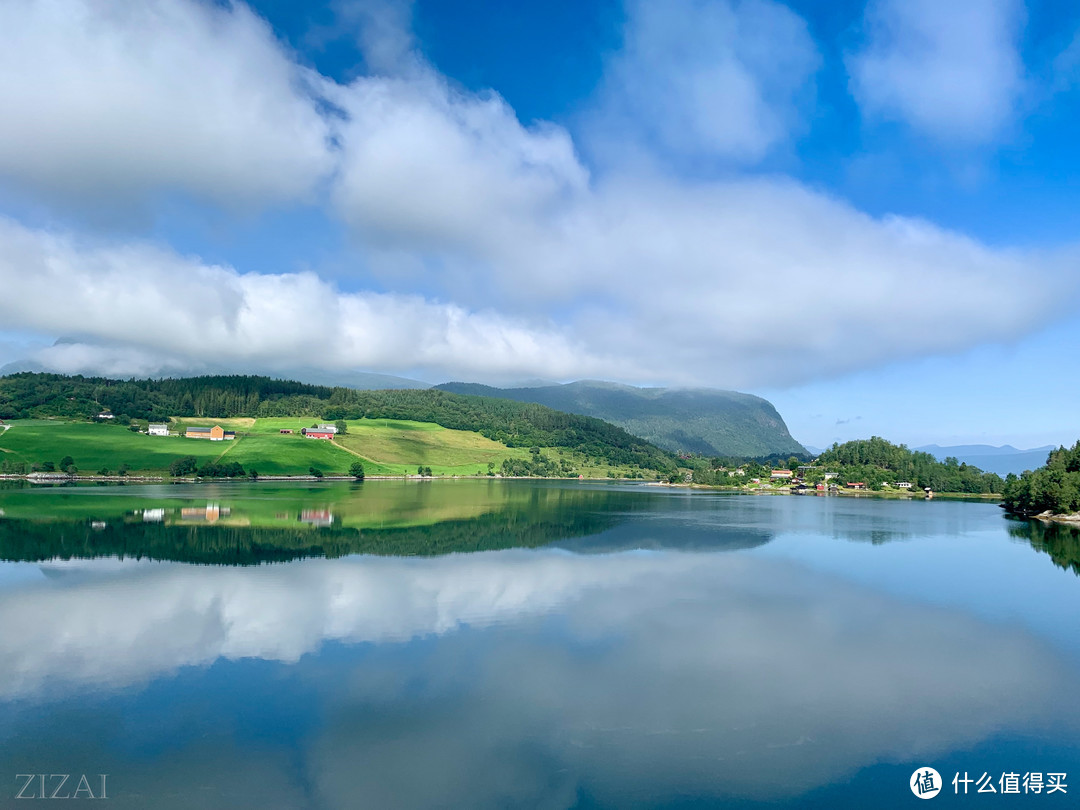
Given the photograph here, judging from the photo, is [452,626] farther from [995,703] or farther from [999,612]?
[999,612]

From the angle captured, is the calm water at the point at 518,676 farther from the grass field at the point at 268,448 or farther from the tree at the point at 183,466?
the grass field at the point at 268,448

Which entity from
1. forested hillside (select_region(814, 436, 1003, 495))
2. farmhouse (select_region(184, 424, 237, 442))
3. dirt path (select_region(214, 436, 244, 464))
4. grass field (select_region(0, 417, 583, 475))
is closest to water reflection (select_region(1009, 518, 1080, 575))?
Result: forested hillside (select_region(814, 436, 1003, 495))

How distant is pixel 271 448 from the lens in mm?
138000

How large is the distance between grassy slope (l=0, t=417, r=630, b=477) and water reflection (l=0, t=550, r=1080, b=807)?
99203 mm

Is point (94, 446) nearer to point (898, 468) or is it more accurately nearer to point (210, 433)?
point (210, 433)

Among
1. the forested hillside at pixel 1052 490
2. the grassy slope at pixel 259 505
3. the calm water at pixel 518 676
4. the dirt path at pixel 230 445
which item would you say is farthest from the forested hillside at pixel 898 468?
the dirt path at pixel 230 445

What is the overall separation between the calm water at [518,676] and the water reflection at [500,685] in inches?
3.8

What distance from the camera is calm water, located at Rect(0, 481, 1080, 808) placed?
44.6 ft

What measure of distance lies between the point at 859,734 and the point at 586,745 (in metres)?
6.86

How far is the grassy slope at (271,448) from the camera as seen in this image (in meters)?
115

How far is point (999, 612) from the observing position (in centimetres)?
3008

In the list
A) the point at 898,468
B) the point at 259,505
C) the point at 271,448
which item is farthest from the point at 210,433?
the point at 898,468

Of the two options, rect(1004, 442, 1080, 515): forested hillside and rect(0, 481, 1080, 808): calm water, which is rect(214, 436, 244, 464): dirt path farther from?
rect(1004, 442, 1080, 515): forested hillside

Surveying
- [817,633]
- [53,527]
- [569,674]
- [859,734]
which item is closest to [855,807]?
[859,734]
